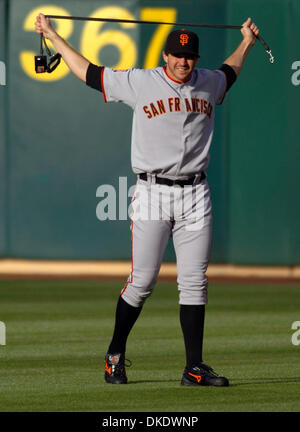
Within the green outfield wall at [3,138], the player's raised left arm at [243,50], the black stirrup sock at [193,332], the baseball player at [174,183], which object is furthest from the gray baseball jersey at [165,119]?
the green outfield wall at [3,138]

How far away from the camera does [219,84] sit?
22.0ft

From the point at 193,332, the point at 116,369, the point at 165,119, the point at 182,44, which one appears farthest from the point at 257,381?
the point at 182,44

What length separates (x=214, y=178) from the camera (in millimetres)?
15156

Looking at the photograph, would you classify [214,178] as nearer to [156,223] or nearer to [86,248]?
[86,248]

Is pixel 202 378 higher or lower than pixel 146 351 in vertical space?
higher

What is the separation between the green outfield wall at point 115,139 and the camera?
14984 millimetres

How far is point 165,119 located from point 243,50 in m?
0.90

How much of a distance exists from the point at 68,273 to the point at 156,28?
11.8 feet

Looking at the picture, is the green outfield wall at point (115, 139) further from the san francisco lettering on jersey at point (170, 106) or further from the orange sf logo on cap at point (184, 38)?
the orange sf logo on cap at point (184, 38)

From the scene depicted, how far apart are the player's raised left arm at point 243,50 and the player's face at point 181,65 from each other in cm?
56

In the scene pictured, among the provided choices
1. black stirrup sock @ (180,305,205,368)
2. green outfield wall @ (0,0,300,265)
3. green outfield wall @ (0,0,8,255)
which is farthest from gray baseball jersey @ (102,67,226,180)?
green outfield wall @ (0,0,8,255)

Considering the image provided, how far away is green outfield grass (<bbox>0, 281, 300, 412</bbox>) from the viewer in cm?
599

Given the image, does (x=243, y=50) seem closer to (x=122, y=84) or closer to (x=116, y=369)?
(x=122, y=84)

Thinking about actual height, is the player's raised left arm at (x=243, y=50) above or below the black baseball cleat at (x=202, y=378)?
above
